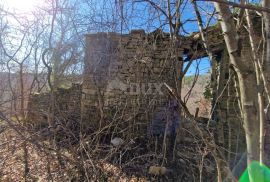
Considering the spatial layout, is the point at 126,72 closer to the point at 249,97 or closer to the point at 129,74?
the point at 129,74

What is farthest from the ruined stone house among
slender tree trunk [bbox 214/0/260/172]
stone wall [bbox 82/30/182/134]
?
slender tree trunk [bbox 214/0/260/172]

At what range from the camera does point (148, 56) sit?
532 centimetres

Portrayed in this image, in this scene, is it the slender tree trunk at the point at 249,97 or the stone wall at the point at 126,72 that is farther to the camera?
the stone wall at the point at 126,72

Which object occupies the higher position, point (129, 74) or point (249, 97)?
point (129, 74)

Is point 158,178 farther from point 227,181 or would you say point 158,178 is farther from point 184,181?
point 227,181

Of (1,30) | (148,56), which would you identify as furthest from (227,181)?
(1,30)

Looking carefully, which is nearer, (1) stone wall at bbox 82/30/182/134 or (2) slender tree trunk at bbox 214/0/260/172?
(2) slender tree trunk at bbox 214/0/260/172

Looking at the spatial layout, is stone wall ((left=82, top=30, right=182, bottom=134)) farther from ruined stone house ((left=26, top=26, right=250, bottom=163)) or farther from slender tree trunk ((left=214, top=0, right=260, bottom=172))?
slender tree trunk ((left=214, top=0, right=260, bottom=172))

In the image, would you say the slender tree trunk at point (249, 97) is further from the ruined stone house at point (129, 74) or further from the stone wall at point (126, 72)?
the stone wall at point (126, 72)

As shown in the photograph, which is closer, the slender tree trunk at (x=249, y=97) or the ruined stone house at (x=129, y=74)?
the slender tree trunk at (x=249, y=97)

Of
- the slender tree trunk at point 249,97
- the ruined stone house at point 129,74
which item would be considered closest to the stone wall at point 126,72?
the ruined stone house at point 129,74

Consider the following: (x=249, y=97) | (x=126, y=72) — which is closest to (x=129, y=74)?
(x=126, y=72)

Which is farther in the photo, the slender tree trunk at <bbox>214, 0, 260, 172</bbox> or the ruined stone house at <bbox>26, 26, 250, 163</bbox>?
the ruined stone house at <bbox>26, 26, 250, 163</bbox>

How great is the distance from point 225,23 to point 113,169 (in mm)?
3062
